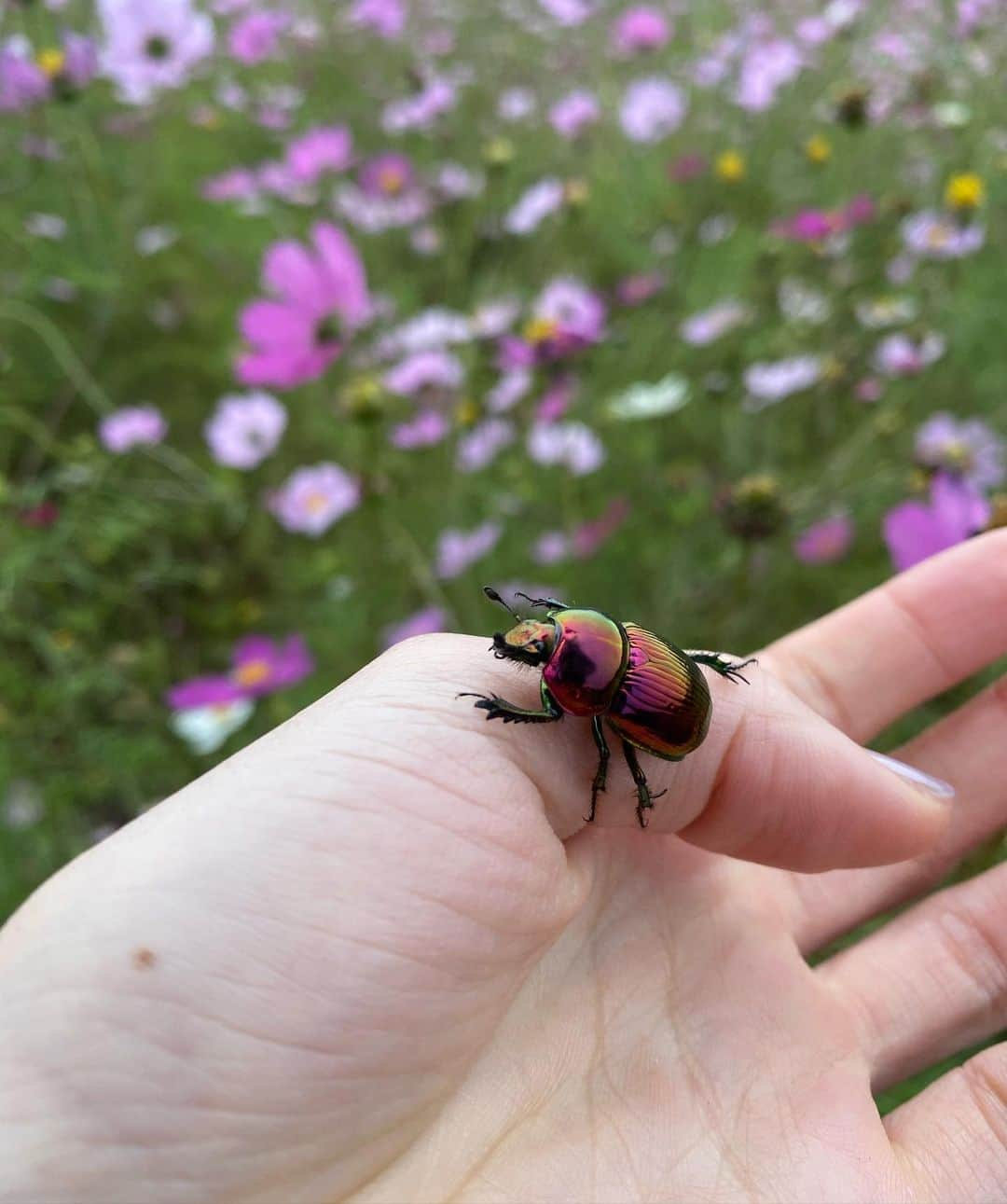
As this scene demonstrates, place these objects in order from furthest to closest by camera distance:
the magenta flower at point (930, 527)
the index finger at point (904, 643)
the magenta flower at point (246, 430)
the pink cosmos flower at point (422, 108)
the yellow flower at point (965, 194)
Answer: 1. the pink cosmos flower at point (422, 108)
2. the magenta flower at point (246, 430)
3. the yellow flower at point (965, 194)
4. the magenta flower at point (930, 527)
5. the index finger at point (904, 643)

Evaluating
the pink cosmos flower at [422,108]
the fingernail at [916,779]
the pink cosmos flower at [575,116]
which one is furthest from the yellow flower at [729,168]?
the fingernail at [916,779]

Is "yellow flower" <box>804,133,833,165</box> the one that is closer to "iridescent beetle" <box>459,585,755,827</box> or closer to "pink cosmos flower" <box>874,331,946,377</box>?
"pink cosmos flower" <box>874,331,946,377</box>

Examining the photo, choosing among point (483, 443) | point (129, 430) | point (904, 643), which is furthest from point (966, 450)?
point (129, 430)

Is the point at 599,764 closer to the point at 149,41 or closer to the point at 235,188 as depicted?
the point at 235,188

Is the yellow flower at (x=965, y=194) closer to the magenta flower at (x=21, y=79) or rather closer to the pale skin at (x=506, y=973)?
the pale skin at (x=506, y=973)

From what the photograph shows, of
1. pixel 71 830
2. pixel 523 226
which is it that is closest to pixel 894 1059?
pixel 71 830

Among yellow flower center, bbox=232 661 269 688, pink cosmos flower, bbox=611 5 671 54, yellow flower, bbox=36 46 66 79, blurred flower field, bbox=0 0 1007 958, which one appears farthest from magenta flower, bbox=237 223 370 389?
pink cosmos flower, bbox=611 5 671 54
